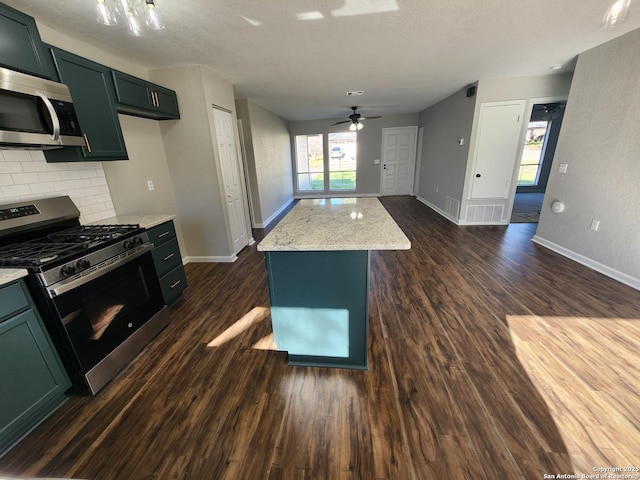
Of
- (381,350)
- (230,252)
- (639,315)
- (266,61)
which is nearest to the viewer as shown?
(381,350)

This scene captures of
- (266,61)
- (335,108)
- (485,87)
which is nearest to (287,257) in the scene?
(266,61)

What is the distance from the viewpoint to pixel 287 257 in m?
1.59

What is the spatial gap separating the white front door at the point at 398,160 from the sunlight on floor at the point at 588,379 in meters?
6.37

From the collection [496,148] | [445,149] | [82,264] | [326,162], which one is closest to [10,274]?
[82,264]

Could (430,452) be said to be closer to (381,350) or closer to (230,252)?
(381,350)

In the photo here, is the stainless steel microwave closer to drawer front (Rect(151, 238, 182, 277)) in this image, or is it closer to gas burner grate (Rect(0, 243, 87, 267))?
gas burner grate (Rect(0, 243, 87, 267))

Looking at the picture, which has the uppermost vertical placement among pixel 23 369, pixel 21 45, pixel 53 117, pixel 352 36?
pixel 352 36

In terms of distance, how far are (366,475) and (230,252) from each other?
306 cm

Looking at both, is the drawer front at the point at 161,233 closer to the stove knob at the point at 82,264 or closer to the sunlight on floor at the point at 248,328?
the stove knob at the point at 82,264

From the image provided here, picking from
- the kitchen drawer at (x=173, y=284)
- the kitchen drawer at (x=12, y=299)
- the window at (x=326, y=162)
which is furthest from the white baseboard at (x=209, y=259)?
the window at (x=326, y=162)

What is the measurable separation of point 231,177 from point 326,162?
16.2 feet

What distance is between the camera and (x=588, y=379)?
5.33ft

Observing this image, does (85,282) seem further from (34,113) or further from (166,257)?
(34,113)

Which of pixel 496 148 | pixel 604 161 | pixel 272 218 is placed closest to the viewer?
pixel 604 161
